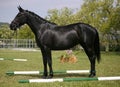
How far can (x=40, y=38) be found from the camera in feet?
32.9

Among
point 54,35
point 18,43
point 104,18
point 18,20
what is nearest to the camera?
point 54,35

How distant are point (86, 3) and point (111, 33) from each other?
270 inches

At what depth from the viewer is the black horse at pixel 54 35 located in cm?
1003

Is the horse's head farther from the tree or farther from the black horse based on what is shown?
the tree

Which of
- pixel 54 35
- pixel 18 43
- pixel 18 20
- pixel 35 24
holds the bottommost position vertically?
pixel 18 43

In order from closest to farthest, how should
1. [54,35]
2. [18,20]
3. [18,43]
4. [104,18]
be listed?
[54,35] → [18,20] → [104,18] → [18,43]

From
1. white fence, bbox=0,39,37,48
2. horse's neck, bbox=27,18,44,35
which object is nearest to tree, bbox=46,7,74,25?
white fence, bbox=0,39,37,48

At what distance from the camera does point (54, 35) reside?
10062 mm

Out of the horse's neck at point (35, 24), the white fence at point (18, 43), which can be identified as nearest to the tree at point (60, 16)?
the white fence at point (18, 43)

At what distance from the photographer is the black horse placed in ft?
32.9

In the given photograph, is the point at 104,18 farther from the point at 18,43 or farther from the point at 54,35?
the point at 54,35

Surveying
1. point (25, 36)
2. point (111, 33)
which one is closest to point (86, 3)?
point (111, 33)

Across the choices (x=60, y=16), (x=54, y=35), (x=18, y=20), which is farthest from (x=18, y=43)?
(x=54, y=35)

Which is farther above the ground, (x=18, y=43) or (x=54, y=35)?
(x=54, y=35)
